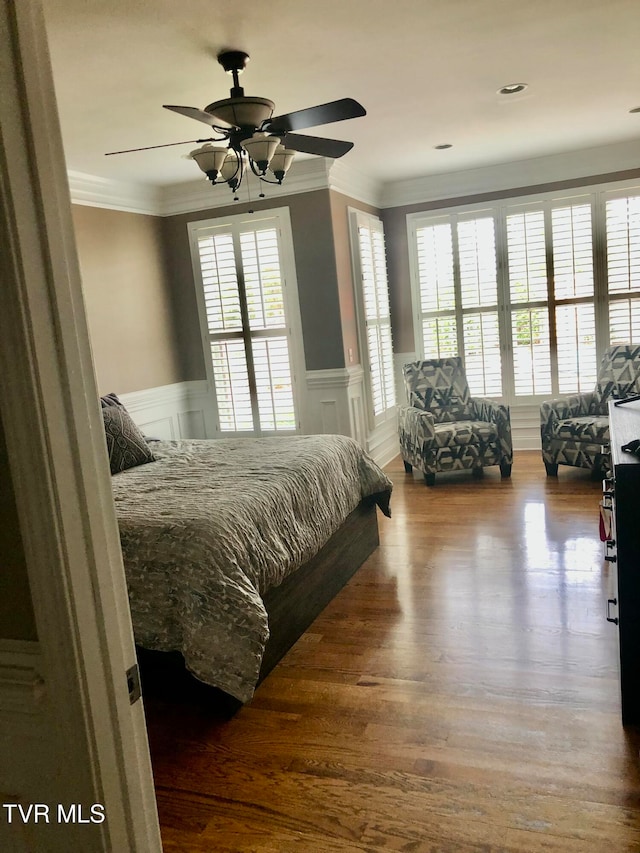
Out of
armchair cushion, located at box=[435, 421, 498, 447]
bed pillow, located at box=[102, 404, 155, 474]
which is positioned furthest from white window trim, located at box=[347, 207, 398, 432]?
bed pillow, located at box=[102, 404, 155, 474]

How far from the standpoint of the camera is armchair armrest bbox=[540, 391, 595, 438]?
556 cm

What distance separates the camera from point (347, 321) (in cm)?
577

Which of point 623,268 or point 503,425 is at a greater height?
point 623,268

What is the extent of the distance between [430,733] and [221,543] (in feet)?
3.41

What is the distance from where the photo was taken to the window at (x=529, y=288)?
6109 millimetres

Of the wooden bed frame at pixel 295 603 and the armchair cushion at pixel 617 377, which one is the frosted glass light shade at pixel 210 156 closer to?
the wooden bed frame at pixel 295 603

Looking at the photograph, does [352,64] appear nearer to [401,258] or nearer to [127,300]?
[127,300]

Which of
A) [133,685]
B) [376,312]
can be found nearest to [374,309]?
[376,312]

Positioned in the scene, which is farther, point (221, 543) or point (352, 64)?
point (352, 64)

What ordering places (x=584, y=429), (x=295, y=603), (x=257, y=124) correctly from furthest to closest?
(x=584, y=429) < (x=295, y=603) < (x=257, y=124)

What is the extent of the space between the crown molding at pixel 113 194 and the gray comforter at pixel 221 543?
2.41 meters

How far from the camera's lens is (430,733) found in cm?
241

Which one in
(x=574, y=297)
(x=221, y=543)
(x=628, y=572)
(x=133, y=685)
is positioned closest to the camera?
(x=133, y=685)

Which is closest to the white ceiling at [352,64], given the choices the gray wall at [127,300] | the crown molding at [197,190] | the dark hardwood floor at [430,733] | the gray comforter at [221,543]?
the crown molding at [197,190]
